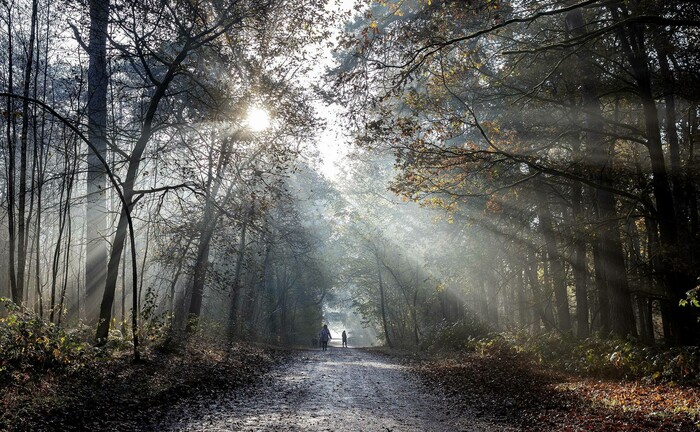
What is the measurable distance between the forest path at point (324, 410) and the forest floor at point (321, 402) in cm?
2

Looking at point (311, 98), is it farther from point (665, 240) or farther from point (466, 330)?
point (466, 330)

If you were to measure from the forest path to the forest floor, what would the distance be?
0.06 feet

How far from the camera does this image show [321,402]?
936 centimetres

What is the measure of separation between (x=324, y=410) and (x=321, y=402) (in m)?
0.92

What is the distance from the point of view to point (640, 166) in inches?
578

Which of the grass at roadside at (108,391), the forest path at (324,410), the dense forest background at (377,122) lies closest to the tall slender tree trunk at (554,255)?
the dense forest background at (377,122)

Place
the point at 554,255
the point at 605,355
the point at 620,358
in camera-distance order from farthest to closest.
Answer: the point at 554,255
the point at 605,355
the point at 620,358

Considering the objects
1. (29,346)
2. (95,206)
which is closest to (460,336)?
(95,206)

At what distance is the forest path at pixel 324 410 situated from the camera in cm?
712

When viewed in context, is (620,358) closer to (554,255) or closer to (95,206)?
(554,255)

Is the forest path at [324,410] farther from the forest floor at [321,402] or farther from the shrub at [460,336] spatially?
the shrub at [460,336]

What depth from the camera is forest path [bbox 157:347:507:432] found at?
23.4 ft

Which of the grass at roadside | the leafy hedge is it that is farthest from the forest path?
the leafy hedge

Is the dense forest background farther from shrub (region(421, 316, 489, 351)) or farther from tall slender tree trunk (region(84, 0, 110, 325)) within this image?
shrub (region(421, 316, 489, 351))
